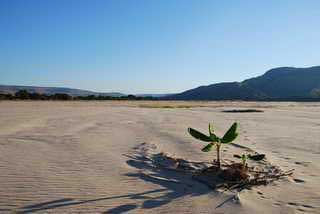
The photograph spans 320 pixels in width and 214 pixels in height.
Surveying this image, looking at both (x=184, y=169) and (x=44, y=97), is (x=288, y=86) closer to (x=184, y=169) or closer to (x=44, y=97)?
(x=44, y=97)

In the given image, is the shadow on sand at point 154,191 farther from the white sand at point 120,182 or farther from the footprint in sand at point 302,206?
the footprint in sand at point 302,206

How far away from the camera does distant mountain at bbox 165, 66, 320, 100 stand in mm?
90312

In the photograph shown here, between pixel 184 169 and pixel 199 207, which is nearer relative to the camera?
pixel 199 207

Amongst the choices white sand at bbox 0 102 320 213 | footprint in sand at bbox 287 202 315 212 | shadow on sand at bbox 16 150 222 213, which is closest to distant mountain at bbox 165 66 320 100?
white sand at bbox 0 102 320 213

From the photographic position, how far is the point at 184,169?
6.79 m

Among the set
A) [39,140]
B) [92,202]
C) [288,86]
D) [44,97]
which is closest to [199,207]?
[92,202]

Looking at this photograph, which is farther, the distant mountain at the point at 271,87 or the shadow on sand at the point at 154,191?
the distant mountain at the point at 271,87

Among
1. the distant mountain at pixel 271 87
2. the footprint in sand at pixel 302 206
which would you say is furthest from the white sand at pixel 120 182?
the distant mountain at pixel 271 87

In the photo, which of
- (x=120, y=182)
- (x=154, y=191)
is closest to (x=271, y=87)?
(x=120, y=182)

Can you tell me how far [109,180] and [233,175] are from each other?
1.84 m

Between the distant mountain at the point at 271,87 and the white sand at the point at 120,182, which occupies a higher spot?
the distant mountain at the point at 271,87

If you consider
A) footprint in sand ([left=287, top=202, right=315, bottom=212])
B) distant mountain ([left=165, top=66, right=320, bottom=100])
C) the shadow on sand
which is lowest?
footprint in sand ([left=287, top=202, right=315, bottom=212])

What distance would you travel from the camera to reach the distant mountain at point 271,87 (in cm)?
9031

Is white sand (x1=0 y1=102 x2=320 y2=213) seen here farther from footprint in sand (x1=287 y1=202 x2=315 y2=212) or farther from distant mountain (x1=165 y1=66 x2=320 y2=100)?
distant mountain (x1=165 y1=66 x2=320 y2=100)
